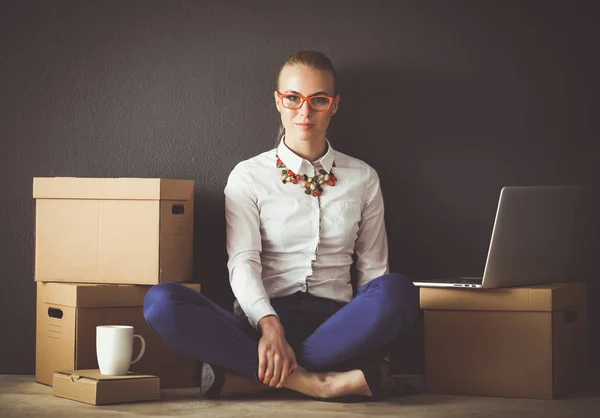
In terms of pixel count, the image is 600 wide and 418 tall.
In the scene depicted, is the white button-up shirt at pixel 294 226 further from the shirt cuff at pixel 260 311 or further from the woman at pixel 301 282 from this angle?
the shirt cuff at pixel 260 311

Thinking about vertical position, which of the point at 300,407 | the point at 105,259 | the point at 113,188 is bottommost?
the point at 300,407

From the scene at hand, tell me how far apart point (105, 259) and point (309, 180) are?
0.67 meters

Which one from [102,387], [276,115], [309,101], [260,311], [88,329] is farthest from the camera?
[276,115]

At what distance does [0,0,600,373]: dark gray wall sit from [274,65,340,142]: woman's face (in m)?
0.30

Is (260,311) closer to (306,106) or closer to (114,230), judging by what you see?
(114,230)

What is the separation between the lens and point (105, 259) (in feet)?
8.45

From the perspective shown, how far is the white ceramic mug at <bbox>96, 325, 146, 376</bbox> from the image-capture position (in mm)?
2318

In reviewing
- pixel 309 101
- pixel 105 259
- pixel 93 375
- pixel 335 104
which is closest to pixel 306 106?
pixel 309 101

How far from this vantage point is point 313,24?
9.66ft

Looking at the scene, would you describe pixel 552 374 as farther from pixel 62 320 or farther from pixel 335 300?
pixel 62 320

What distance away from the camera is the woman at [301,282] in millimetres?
2291

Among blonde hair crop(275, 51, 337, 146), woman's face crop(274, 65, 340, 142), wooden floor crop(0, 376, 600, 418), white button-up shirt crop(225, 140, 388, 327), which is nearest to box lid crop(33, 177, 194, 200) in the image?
white button-up shirt crop(225, 140, 388, 327)

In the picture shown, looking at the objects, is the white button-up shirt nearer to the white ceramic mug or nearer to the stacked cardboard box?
the stacked cardboard box

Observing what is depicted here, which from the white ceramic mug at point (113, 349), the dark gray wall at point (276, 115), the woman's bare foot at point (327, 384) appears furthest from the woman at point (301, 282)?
the dark gray wall at point (276, 115)
